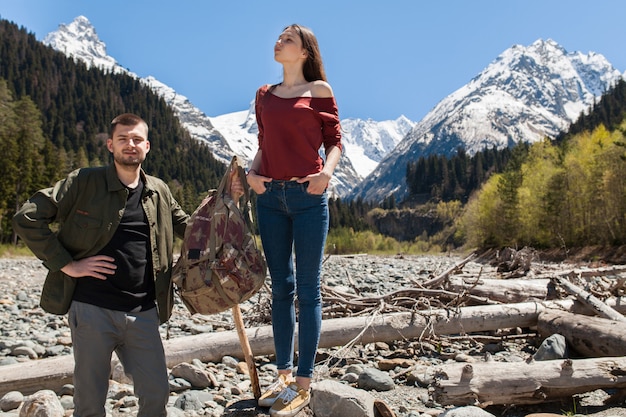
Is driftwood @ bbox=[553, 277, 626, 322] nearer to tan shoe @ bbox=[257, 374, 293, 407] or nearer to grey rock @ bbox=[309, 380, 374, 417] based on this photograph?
grey rock @ bbox=[309, 380, 374, 417]

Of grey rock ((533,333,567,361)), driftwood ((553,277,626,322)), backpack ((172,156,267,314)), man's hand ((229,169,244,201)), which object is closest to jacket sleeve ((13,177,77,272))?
backpack ((172,156,267,314))

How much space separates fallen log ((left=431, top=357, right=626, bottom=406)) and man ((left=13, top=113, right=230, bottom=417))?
1.93 meters

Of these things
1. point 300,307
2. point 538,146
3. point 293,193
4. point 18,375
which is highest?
point 538,146

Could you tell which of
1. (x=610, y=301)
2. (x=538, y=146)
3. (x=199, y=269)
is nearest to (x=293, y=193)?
(x=199, y=269)

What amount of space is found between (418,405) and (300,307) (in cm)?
144

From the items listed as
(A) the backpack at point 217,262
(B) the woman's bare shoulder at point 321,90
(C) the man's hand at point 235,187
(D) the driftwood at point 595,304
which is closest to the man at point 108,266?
(A) the backpack at point 217,262

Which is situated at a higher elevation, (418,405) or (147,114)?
(147,114)

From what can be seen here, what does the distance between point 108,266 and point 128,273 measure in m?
0.13

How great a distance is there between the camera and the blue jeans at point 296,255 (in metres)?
3.00

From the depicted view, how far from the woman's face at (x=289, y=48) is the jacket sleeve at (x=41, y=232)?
1616mm

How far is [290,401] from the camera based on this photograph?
2918mm

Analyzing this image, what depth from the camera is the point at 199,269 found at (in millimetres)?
2881

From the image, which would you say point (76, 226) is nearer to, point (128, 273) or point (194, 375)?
point (128, 273)

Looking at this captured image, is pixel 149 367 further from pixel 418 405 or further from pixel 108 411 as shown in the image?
pixel 418 405
